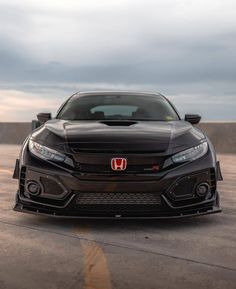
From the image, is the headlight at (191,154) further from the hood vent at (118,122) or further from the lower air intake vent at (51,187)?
the lower air intake vent at (51,187)

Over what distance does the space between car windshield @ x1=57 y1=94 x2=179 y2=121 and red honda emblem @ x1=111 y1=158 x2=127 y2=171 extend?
1.49m

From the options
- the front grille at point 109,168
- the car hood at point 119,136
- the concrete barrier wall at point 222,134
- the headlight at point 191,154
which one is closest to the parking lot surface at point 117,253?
the front grille at point 109,168

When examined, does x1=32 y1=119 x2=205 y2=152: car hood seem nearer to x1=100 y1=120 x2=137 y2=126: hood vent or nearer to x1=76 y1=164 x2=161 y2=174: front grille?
x1=100 y1=120 x2=137 y2=126: hood vent

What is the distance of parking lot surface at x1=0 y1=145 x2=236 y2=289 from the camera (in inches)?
153

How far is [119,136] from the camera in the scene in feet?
18.2

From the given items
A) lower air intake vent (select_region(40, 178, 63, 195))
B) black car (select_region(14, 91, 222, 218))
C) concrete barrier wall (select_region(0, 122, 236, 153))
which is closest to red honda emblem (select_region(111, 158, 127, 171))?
black car (select_region(14, 91, 222, 218))

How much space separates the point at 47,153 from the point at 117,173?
2.45ft

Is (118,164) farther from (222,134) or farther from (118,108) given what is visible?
(222,134)

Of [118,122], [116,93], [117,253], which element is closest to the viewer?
[117,253]

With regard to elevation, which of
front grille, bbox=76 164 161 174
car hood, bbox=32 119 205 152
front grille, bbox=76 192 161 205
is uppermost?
car hood, bbox=32 119 205 152

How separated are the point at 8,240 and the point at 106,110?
2.67m

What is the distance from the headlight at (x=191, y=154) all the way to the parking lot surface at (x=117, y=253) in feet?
2.31

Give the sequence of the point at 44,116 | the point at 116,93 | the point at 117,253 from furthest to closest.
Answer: the point at 116,93 < the point at 44,116 < the point at 117,253

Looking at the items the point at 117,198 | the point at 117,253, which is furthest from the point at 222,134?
the point at 117,253
